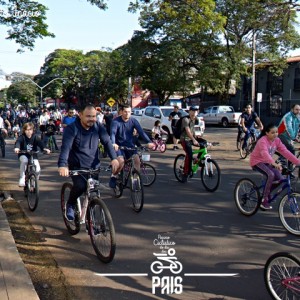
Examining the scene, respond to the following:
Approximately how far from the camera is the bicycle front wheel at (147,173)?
29.5 ft

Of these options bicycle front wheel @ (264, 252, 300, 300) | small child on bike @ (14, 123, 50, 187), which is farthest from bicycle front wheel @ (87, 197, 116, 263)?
small child on bike @ (14, 123, 50, 187)

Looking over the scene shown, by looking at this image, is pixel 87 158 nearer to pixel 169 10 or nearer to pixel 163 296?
pixel 163 296

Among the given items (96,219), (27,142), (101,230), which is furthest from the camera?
(27,142)

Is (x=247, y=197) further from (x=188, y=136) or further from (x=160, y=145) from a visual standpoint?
(x=160, y=145)

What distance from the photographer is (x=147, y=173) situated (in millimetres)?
9102

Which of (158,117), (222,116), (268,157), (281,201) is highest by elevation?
(222,116)

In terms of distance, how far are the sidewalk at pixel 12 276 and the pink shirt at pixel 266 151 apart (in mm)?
3737

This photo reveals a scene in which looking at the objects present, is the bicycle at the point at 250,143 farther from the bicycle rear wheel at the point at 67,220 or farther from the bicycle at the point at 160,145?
the bicycle rear wheel at the point at 67,220

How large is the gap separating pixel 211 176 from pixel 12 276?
527 centimetres

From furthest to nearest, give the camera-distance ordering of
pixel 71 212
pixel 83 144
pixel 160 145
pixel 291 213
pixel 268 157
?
pixel 160 145 → pixel 268 157 → pixel 291 213 → pixel 71 212 → pixel 83 144

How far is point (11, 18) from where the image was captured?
1192cm

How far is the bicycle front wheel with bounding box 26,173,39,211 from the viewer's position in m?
7.16

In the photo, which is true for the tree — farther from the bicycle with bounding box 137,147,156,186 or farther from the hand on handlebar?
the hand on handlebar

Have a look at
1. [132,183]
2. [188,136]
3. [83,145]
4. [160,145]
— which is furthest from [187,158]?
[160,145]
